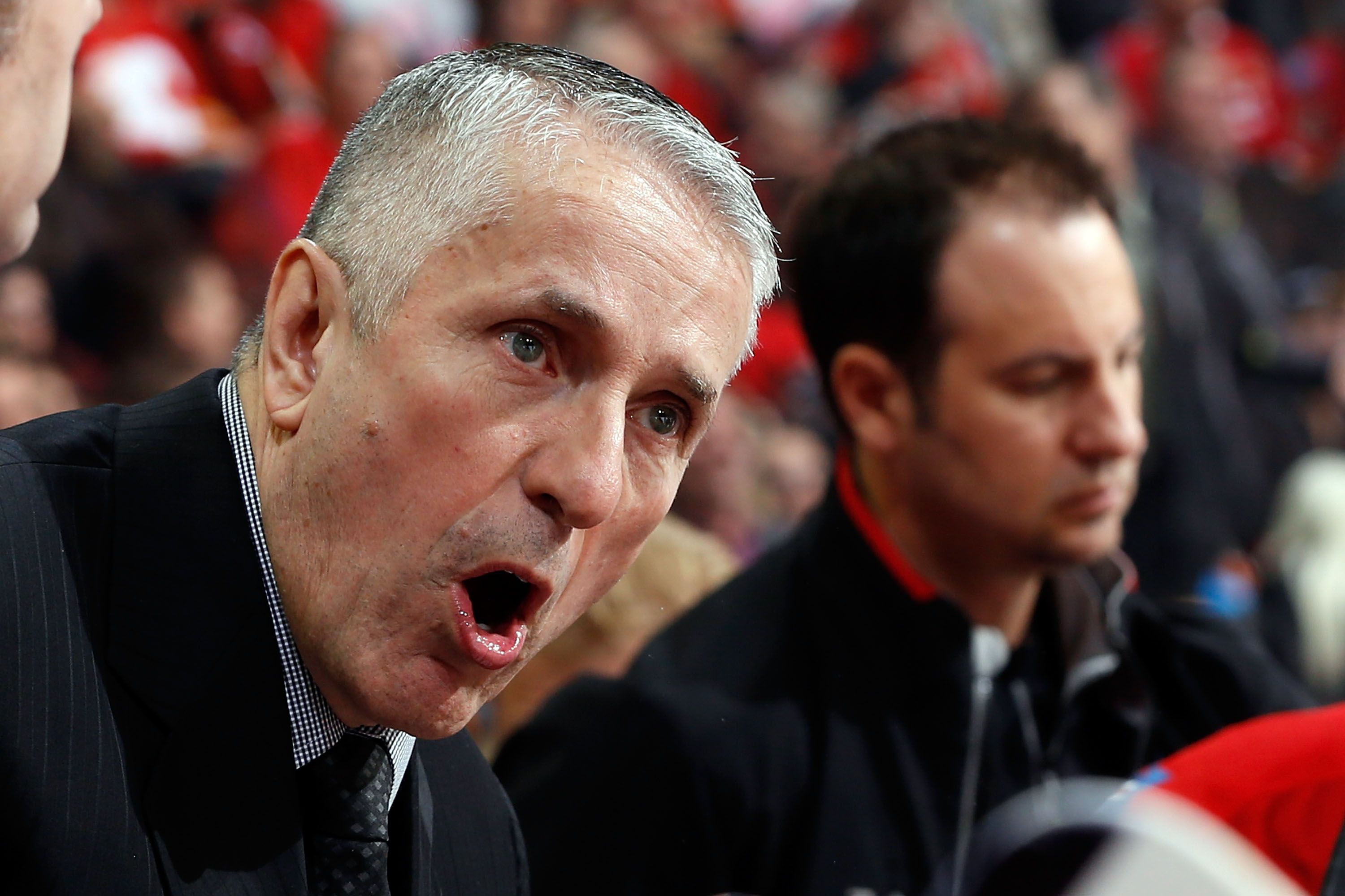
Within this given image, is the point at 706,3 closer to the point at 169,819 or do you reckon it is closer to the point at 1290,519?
the point at 1290,519

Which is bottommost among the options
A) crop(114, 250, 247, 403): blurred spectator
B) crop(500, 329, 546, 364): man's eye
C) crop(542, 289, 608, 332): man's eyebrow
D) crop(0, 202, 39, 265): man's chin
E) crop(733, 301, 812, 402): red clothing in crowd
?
crop(733, 301, 812, 402): red clothing in crowd

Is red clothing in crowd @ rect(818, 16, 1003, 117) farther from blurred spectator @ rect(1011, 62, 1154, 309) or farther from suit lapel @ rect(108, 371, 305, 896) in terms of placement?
suit lapel @ rect(108, 371, 305, 896)

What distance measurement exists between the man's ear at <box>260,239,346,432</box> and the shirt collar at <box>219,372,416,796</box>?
0.18 ft

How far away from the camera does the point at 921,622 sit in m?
2.31

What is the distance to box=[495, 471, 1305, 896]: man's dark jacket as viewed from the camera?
211 cm

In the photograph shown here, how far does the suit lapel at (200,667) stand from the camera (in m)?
1.18

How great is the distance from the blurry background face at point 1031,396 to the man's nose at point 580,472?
4.03ft

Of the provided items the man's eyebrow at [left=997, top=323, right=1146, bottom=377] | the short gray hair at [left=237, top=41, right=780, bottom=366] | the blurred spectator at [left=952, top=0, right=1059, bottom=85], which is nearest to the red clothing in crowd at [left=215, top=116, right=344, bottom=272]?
the man's eyebrow at [left=997, top=323, right=1146, bottom=377]

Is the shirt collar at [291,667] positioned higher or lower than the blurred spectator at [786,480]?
higher

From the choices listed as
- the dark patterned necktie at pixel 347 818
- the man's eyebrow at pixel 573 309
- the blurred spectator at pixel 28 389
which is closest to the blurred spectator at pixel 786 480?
the blurred spectator at pixel 28 389

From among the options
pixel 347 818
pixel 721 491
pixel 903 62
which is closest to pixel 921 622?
pixel 347 818

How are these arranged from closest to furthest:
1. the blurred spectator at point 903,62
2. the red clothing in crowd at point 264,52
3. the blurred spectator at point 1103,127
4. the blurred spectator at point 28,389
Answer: the blurred spectator at point 28,389 < the red clothing in crowd at point 264,52 < the blurred spectator at point 1103,127 < the blurred spectator at point 903,62

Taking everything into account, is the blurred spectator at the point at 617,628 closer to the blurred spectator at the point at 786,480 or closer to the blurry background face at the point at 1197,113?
the blurred spectator at the point at 786,480

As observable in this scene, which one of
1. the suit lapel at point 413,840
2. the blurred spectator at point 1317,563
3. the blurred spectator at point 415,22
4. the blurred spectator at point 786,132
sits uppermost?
the blurred spectator at point 415,22
